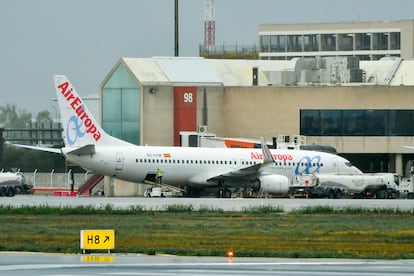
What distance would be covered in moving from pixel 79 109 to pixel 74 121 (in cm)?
97

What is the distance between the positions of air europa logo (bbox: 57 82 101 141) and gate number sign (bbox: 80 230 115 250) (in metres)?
46.1

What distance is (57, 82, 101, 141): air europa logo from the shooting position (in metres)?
83.7

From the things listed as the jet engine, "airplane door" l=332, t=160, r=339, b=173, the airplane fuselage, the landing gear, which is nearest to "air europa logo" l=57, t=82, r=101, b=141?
the airplane fuselage

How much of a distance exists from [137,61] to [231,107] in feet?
26.5

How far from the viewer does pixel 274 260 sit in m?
36.2

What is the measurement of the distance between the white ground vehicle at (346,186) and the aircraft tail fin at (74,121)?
1292 cm

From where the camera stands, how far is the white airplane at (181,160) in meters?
83.7

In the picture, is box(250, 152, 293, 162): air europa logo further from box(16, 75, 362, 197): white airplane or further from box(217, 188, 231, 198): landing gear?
box(217, 188, 231, 198): landing gear

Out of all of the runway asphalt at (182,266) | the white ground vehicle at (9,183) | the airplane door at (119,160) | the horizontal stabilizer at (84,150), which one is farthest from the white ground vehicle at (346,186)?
the runway asphalt at (182,266)

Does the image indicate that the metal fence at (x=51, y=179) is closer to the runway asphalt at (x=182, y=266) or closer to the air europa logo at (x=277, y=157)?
the air europa logo at (x=277, y=157)

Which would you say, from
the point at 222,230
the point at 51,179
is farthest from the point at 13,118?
the point at 222,230

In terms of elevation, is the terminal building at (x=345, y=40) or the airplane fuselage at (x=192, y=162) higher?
the terminal building at (x=345, y=40)

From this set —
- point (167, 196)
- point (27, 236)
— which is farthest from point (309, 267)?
point (167, 196)

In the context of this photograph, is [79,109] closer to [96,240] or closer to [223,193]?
[223,193]
